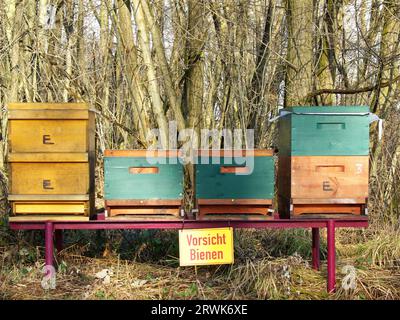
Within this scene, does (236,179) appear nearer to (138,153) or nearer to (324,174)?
(324,174)

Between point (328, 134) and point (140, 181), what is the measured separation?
5.67 ft

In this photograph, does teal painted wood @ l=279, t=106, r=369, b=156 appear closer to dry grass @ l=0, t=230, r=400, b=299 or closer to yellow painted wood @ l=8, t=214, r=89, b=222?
dry grass @ l=0, t=230, r=400, b=299

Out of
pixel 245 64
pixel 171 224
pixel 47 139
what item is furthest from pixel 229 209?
pixel 245 64

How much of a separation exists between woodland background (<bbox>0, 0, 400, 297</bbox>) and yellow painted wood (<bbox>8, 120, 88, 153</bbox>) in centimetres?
231

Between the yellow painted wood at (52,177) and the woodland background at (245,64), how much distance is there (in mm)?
2259

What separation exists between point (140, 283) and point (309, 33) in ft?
14.1

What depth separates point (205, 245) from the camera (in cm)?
464

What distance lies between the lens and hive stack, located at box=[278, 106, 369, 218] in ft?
14.9

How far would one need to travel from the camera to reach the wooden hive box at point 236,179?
450cm

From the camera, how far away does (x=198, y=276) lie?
548 cm

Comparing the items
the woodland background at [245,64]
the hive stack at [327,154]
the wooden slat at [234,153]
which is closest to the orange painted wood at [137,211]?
the wooden slat at [234,153]

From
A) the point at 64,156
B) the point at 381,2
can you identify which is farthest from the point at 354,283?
the point at 381,2

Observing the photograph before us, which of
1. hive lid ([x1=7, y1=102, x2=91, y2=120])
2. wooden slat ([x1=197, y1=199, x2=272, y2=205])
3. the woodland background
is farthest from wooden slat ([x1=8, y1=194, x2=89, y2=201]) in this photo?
the woodland background
